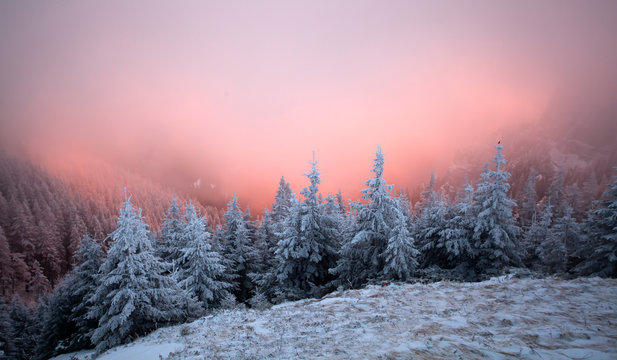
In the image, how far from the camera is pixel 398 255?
16766 millimetres

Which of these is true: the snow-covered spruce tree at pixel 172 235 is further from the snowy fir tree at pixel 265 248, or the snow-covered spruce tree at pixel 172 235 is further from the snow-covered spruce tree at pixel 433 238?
the snow-covered spruce tree at pixel 433 238

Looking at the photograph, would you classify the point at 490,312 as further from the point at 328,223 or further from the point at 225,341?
the point at 328,223

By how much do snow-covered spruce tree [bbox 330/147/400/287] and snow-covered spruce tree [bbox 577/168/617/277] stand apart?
12.1 meters

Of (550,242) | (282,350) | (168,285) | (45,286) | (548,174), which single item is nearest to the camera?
(282,350)

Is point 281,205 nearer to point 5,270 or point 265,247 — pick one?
point 265,247

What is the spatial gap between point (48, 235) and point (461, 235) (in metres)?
95.8

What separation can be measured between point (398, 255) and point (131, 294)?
53.3 feet

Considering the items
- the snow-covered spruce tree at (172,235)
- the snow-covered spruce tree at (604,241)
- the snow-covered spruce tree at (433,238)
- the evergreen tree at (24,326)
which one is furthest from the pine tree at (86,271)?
the snow-covered spruce tree at (604,241)

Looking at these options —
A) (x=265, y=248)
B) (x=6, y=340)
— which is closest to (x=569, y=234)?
(x=265, y=248)

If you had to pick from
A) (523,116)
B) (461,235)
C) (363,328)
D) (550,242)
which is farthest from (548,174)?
(363,328)

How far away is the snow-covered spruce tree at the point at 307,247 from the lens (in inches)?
793

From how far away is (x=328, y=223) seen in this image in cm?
2175

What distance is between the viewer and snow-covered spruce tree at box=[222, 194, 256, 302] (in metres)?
27.3

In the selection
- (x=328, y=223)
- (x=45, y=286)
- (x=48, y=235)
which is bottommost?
(x=45, y=286)
